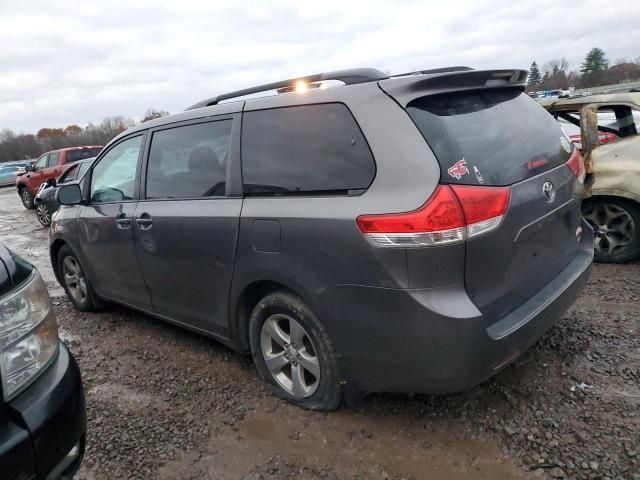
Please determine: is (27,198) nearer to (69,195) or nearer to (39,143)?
(69,195)

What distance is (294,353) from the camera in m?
2.65

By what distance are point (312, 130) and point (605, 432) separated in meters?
2.10

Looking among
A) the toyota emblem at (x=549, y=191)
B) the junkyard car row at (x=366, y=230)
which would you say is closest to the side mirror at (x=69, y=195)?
the junkyard car row at (x=366, y=230)

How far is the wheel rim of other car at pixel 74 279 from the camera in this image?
175 inches

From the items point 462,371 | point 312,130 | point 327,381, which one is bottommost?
point 327,381

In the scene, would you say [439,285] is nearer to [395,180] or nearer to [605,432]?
[395,180]

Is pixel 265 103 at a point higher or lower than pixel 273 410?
A: higher

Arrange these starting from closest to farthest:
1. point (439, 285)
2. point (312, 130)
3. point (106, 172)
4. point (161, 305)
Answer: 1. point (439, 285)
2. point (312, 130)
3. point (161, 305)
4. point (106, 172)


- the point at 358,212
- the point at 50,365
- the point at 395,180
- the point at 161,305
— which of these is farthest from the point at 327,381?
the point at 161,305

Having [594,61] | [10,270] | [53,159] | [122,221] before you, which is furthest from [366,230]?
[594,61]

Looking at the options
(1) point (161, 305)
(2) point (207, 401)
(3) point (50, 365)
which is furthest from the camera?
(1) point (161, 305)

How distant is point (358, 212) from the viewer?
2.13 m

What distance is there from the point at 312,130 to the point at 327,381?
132 centimetres

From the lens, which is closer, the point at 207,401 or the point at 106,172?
the point at 207,401
